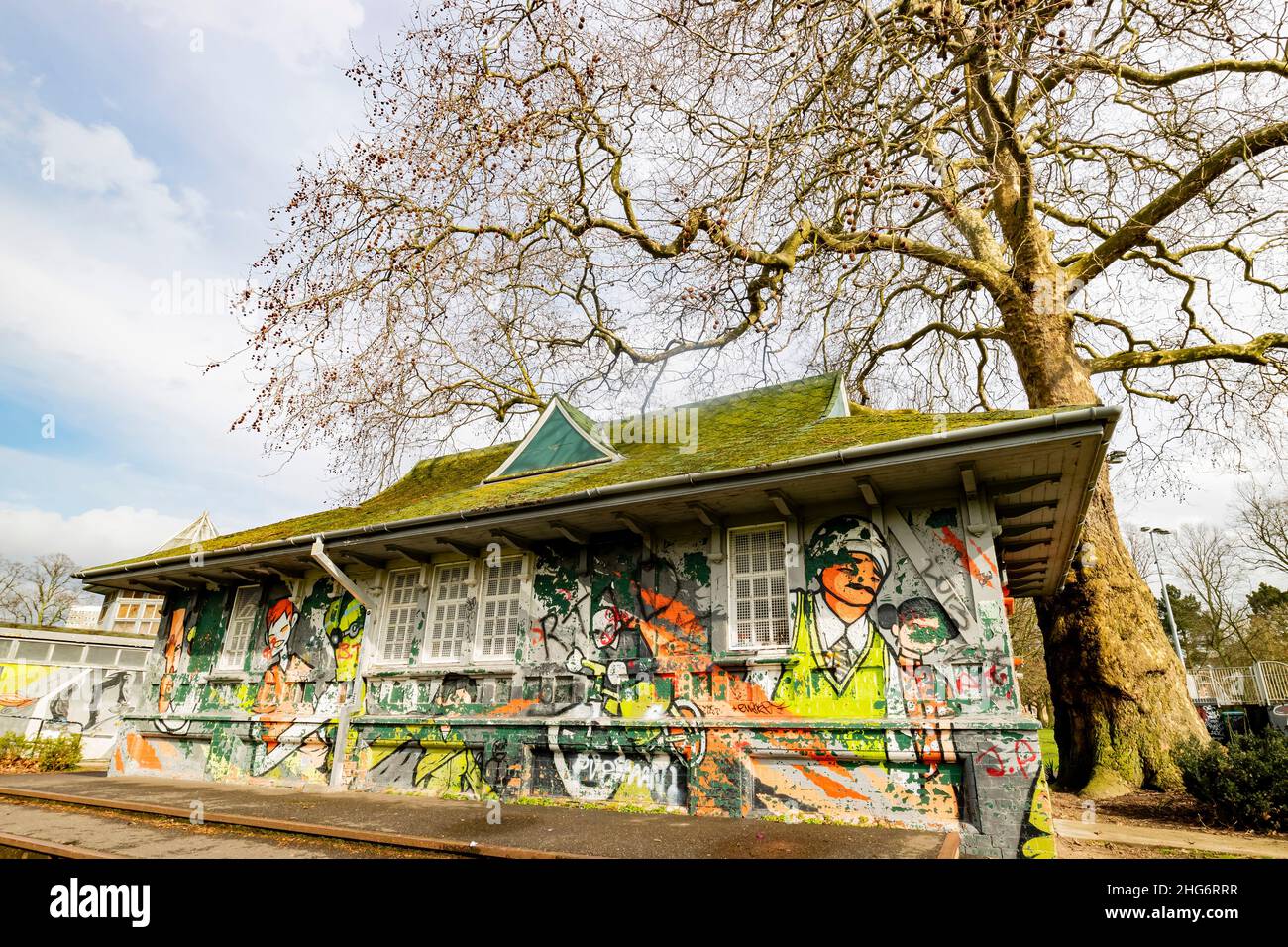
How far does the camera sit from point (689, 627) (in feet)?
27.9

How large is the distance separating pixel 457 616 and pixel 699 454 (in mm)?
4461

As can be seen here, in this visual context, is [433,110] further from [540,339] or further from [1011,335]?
[1011,335]

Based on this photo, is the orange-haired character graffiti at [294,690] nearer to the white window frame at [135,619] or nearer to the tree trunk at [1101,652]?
the tree trunk at [1101,652]

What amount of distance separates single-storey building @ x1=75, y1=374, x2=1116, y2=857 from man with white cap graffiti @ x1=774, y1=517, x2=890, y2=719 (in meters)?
0.02

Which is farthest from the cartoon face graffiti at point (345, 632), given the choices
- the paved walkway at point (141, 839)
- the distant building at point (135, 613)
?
the distant building at point (135, 613)

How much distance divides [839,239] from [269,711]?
1140cm

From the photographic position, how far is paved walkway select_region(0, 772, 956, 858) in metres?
5.62

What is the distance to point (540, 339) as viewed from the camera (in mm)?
13516

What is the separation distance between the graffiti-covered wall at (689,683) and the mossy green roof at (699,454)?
3.07 feet

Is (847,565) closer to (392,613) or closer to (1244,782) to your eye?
(1244,782)

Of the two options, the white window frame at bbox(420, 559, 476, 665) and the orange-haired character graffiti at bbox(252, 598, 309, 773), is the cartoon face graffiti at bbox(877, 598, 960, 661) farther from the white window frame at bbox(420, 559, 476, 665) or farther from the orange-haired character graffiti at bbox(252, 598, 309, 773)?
the orange-haired character graffiti at bbox(252, 598, 309, 773)

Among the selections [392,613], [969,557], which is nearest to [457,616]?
[392,613]

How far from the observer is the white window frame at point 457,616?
10.2 metres
